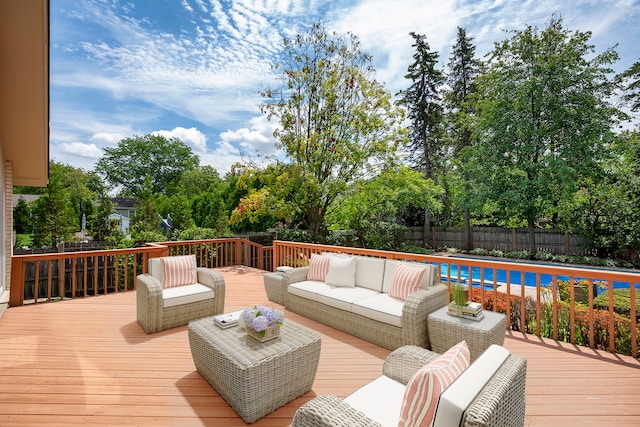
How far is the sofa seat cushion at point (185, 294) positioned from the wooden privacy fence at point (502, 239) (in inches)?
583

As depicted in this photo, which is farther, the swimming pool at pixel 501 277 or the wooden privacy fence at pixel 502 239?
the wooden privacy fence at pixel 502 239

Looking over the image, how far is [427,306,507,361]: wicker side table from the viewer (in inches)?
108

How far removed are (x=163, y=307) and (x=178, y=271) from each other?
0.64m

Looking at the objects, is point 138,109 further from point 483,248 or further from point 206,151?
point 483,248

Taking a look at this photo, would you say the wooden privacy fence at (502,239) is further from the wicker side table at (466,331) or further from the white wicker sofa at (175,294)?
the white wicker sofa at (175,294)

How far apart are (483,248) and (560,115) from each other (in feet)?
23.0

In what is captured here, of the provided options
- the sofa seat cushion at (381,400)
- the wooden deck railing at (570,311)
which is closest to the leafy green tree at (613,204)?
the wooden deck railing at (570,311)

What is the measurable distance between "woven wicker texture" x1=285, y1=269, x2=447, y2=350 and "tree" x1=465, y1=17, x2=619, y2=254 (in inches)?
487

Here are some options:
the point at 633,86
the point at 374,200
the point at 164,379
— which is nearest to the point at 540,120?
the point at 633,86

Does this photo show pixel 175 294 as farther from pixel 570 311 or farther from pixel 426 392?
pixel 570 311

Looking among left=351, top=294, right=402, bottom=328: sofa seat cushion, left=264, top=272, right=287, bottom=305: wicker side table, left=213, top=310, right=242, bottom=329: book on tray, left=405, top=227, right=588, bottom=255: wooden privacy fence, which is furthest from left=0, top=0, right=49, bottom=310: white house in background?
left=405, top=227, right=588, bottom=255: wooden privacy fence

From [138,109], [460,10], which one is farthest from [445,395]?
[138,109]

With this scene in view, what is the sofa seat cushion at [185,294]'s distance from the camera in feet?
12.7

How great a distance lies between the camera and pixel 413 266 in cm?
371
